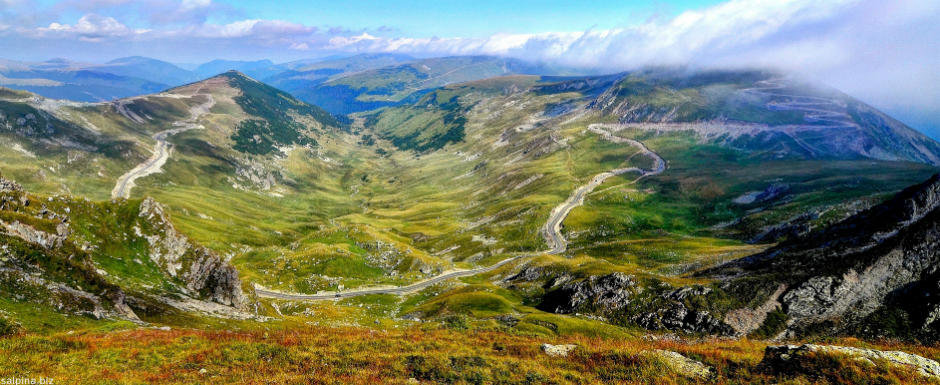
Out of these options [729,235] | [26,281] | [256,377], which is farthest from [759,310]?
[729,235]

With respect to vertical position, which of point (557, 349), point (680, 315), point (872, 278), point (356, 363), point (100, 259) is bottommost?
point (680, 315)

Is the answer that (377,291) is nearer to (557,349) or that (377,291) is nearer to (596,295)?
(596,295)

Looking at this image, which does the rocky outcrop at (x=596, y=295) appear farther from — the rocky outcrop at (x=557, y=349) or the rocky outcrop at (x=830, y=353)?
the rocky outcrop at (x=830, y=353)

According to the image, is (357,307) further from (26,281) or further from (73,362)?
(73,362)

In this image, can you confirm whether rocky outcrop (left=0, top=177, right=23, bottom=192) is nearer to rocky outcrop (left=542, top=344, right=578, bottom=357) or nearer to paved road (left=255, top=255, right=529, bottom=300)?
paved road (left=255, top=255, right=529, bottom=300)

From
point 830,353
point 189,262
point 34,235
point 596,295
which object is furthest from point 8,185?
point 830,353

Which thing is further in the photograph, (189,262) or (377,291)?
(377,291)

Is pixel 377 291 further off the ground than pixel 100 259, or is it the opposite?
pixel 100 259

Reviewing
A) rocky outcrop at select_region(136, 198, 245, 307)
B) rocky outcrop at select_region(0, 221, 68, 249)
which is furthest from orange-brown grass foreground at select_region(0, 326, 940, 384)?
rocky outcrop at select_region(136, 198, 245, 307)
